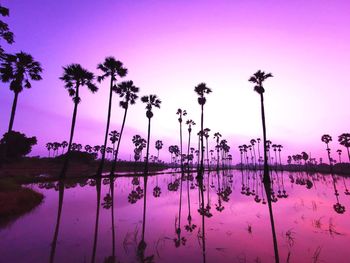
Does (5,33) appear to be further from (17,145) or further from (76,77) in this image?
(17,145)

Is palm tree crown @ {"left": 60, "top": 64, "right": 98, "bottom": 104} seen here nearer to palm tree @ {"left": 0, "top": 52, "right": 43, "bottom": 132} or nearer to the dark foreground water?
palm tree @ {"left": 0, "top": 52, "right": 43, "bottom": 132}

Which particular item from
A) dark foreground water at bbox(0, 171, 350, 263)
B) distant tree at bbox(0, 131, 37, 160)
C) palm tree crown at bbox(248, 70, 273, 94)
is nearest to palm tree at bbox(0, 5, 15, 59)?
dark foreground water at bbox(0, 171, 350, 263)

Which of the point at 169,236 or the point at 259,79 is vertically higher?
the point at 259,79

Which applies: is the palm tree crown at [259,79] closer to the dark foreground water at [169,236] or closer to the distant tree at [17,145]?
the dark foreground water at [169,236]

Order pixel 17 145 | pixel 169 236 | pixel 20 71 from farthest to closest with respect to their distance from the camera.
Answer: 1. pixel 17 145
2. pixel 20 71
3. pixel 169 236

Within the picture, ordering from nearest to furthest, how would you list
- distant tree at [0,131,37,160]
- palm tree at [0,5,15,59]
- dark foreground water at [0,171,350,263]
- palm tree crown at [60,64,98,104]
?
dark foreground water at [0,171,350,263]
palm tree at [0,5,15,59]
palm tree crown at [60,64,98,104]
distant tree at [0,131,37,160]

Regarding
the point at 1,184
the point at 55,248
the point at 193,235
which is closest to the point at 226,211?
the point at 193,235

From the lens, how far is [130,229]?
34.5 feet

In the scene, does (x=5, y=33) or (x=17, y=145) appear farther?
(x=17, y=145)

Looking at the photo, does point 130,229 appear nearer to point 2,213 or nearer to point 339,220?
point 2,213

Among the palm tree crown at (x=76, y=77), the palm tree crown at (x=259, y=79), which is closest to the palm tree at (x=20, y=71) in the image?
the palm tree crown at (x=76, y=77)

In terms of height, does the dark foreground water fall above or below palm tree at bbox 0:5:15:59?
below

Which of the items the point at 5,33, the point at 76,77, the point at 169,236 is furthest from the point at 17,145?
the point at 169,236

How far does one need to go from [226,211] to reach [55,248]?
1084 centimetres
